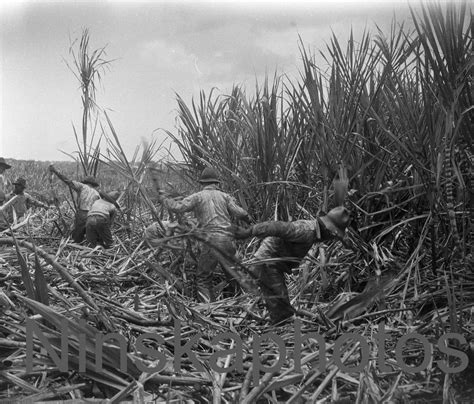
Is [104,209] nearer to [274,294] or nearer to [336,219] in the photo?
[274,294]

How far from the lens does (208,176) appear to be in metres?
2.46

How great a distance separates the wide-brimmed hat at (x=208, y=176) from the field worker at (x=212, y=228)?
9 cm

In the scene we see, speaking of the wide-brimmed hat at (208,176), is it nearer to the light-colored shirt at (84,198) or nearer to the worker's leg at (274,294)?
the worker's leg at (274,294)

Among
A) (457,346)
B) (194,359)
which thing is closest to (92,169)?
(194,359)

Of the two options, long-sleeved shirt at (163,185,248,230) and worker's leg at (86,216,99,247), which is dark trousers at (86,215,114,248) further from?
long-sleeved shirt at (163,185,248,230)

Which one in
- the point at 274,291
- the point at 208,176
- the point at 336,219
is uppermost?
the point at 208,176

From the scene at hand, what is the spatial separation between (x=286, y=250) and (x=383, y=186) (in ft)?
1.88

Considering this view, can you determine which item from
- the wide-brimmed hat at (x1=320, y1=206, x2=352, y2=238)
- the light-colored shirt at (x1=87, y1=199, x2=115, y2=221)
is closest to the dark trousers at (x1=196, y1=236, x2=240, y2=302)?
the wide-brimmed hat at (x1=320, y1=206, x2=352, y2=238)

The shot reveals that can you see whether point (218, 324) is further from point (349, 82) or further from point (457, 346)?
point (349, 82)

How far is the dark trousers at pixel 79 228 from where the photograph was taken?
3307mm

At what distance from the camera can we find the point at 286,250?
2.19m

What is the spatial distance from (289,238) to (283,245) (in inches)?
7.4

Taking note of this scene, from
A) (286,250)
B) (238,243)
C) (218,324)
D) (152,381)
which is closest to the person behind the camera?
(152,381)

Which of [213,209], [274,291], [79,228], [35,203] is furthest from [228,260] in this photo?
[35,203]
